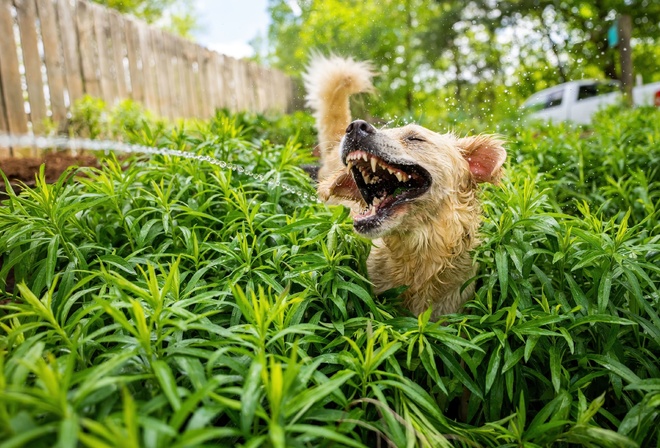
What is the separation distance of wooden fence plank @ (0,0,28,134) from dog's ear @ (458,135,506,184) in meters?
4.31

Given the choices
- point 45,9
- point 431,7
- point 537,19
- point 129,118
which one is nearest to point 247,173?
point 129,118

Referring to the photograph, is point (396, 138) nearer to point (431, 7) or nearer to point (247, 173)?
point (247, 173)

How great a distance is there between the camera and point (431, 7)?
12.2 m

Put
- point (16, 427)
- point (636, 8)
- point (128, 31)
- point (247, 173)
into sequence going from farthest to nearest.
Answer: point (636, 8)
point (128, 31)
point (247, 173)
point (16, 427)

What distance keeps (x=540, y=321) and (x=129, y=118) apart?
201 inches

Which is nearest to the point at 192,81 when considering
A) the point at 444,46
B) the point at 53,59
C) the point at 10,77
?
the point at 53,59

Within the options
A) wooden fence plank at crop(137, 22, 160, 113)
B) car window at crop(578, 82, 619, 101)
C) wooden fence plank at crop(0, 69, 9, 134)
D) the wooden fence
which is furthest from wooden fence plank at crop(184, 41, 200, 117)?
car window at crop(578, 82, 619, 101)

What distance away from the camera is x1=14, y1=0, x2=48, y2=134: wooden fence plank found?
5191 millimetres

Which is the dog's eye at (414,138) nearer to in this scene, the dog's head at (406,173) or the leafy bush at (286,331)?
the dog's head at (406,173)

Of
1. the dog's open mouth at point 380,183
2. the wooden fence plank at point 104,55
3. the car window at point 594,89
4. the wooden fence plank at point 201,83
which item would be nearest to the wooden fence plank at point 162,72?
A: the wooden fence plank at point 201,83

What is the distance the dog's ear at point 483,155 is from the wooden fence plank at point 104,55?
19.0 ft

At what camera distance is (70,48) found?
20.1 feet

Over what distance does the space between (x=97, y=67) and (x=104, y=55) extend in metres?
0.24

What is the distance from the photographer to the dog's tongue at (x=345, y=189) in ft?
8.68
